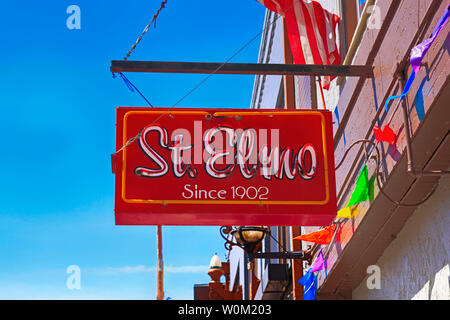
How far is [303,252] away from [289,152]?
374 centimetres

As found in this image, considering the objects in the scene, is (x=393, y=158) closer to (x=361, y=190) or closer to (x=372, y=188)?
(x=372, y=188)

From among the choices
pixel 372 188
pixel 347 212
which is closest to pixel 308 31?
pixel 347 212

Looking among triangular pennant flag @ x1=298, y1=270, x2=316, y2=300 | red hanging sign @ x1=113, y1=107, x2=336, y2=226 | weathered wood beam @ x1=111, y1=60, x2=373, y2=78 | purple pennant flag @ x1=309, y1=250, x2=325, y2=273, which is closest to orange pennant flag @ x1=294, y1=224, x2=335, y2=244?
purple pennant flag @ x1=309, y1=250, x2=325, y2=273

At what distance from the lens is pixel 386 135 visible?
6371 mm

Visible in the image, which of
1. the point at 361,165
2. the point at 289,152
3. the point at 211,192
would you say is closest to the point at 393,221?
the point at 361,165

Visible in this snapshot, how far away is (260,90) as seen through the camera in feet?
58.2

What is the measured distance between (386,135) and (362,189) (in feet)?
3.24

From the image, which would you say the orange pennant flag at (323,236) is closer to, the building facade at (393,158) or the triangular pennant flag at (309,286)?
the building facade at (393,158)

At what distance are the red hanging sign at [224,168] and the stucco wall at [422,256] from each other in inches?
36.4

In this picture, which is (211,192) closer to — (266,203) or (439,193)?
(266,203)

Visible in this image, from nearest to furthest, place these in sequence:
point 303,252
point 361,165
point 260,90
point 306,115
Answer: point 306,115, point 361,165, point 303,252, point 260,90
